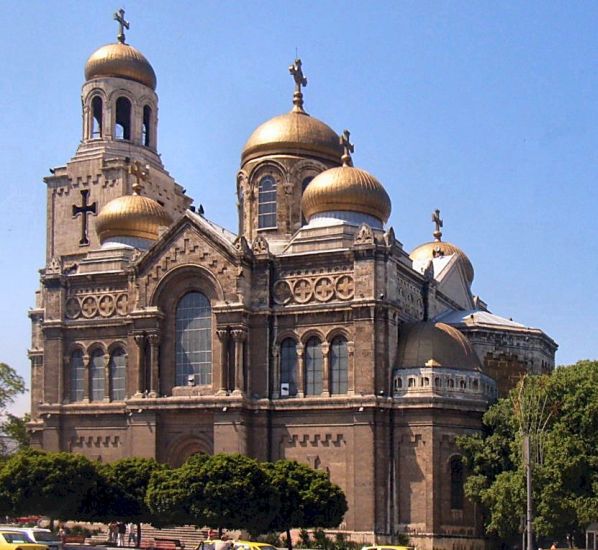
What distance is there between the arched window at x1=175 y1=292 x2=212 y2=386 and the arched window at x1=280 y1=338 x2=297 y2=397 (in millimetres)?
3729

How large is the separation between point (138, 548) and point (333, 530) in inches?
350

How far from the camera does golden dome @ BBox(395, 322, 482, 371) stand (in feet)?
174

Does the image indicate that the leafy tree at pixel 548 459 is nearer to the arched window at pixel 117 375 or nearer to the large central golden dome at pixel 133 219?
the arched window at pixel 117 375

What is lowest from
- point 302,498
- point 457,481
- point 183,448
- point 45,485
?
point 302,498

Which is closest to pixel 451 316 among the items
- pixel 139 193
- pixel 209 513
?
pixel 139 193

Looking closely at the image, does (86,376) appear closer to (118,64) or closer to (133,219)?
(133,219)

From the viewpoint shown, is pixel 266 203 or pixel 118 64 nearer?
pixel 266 203

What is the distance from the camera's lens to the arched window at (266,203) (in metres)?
62.8

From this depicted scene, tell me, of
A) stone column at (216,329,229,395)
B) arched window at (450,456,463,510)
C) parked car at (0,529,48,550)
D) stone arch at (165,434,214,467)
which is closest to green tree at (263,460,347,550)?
arched window at (450,456,463,510)

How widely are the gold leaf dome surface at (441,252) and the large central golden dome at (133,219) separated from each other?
792 inches

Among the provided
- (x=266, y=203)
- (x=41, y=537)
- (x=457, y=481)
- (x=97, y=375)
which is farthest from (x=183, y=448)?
(x=41, y=537)

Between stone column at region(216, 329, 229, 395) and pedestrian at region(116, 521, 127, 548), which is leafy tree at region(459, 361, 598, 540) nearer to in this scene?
stone column at region(216, 329, 229, 395)

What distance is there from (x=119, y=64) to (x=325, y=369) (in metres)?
25.6

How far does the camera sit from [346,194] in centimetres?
5650
